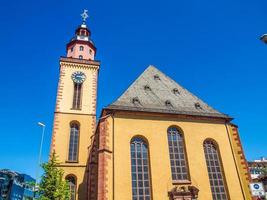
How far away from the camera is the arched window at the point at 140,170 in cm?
1738

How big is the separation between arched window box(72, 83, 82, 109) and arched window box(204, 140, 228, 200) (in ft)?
49.9

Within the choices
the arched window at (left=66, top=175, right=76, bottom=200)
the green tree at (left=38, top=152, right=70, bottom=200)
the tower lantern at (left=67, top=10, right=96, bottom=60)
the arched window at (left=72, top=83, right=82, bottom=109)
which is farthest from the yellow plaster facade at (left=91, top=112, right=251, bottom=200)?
the tower lantern at (left=67, top=10, right=96, bottom=60)

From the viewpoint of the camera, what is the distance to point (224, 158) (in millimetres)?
20375

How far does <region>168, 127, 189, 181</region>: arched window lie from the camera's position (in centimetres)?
1888

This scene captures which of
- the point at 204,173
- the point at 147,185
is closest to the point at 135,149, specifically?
the point at 147,185

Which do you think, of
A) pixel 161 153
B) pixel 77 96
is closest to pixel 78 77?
pixel 77 96

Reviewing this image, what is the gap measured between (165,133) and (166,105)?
118 inches

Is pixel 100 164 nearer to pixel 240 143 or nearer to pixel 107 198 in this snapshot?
pixel 107 198

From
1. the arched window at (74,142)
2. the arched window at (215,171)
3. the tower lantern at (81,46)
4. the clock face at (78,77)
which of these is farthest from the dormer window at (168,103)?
the tower lantern at (81,46)

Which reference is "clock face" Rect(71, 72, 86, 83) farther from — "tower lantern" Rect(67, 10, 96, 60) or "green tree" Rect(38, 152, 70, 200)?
"green tree" Rect(38, 152, 70, 200)

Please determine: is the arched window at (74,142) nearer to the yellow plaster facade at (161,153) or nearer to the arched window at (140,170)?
the yellow plaster facade at (161,153)

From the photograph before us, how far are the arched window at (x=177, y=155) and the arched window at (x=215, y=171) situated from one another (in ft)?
6.59

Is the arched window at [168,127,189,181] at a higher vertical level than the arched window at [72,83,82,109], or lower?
lower

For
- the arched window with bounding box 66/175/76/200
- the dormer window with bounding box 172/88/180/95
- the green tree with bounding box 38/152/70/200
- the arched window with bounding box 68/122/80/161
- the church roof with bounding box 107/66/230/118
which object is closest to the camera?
the green tree with bounding box 38/152/70/200
